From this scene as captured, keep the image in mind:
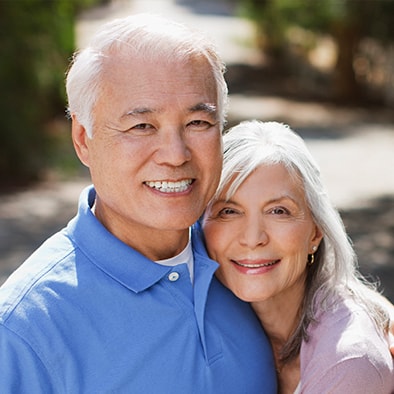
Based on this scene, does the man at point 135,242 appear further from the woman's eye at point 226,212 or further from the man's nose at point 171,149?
the woman's eye at point 226,212

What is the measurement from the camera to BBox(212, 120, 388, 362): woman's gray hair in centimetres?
221

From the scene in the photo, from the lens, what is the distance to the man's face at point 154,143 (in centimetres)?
185

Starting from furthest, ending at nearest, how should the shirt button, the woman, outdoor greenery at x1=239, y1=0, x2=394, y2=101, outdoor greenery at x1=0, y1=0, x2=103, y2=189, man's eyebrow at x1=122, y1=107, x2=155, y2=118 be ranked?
outdoor greenery at x1=239, y1=0, x2=394, y2=101, outdoor greenery at x1=0, y1=0, x2=103, y2=189, the woman, the shirt button, man's eyebrow at x1=122, y1=107, x2=155, y2=118

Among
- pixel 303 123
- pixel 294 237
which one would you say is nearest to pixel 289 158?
pixel 294 237

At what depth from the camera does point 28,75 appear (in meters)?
9.79

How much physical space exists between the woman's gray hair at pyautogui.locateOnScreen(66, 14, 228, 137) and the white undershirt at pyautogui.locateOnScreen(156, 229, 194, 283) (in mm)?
412

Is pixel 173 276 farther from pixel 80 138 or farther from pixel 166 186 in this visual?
pixel 80 138

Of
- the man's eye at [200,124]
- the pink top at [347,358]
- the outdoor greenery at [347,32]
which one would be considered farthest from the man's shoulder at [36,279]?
the outdoor greenery at [347,32]

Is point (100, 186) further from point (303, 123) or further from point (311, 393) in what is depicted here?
point (303, 123)

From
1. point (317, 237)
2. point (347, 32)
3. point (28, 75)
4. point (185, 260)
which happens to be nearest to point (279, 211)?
point (317, 237)

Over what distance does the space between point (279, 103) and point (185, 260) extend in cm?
1626

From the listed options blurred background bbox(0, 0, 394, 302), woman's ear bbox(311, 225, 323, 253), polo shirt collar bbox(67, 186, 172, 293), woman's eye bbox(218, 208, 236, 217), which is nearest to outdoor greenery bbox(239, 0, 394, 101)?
blurred background bbox(0, 0, 394, 302)

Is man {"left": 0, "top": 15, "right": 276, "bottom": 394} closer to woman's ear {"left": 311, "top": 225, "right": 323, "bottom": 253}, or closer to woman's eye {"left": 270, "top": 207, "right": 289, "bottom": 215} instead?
woman's eye {"left": 270, "top": 207, "right": 289, "bottom": 215}

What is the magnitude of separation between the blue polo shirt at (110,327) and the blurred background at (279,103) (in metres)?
0.69
